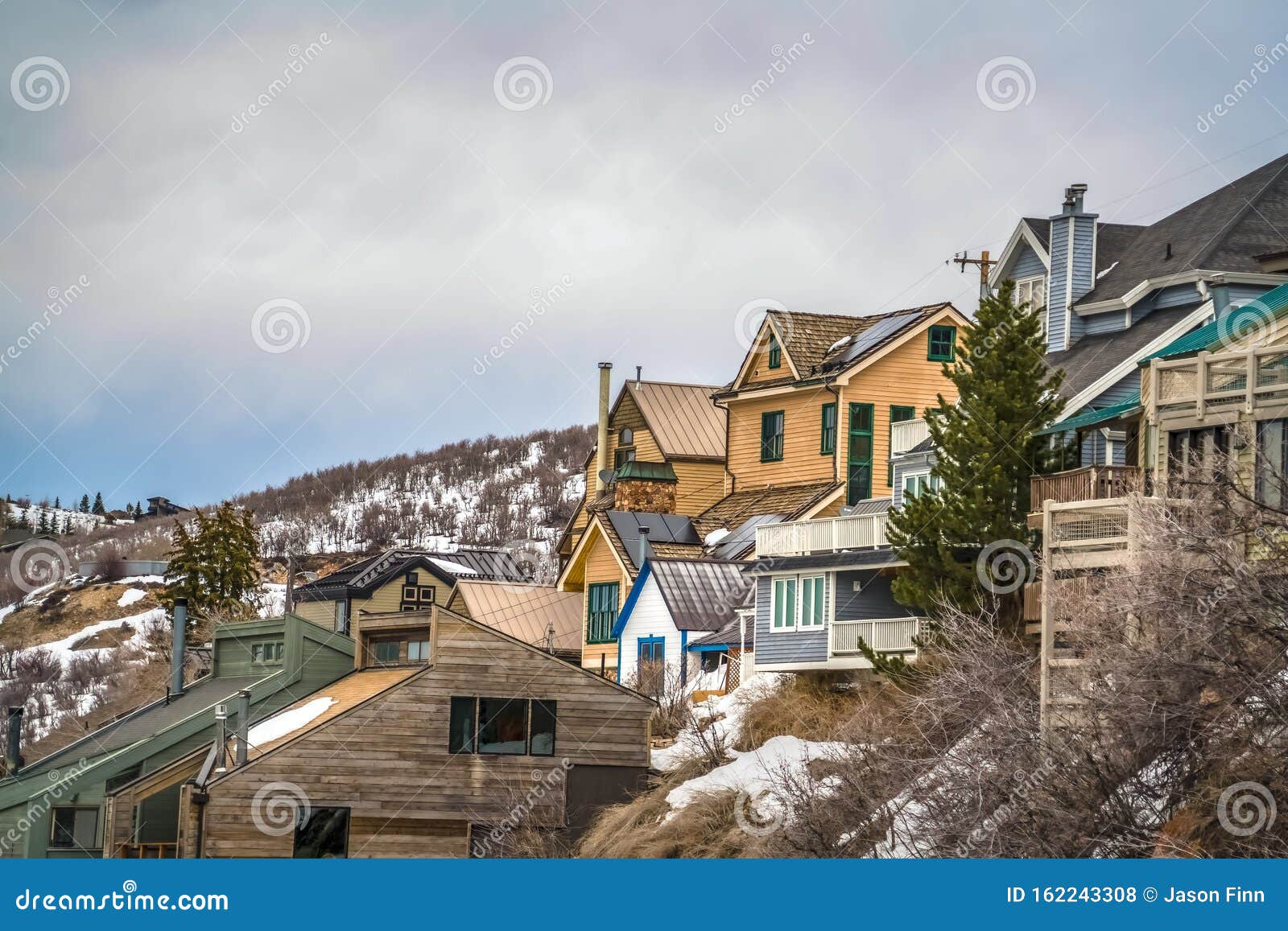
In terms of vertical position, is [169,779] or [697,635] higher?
[697,635]

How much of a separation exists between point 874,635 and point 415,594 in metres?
53.2

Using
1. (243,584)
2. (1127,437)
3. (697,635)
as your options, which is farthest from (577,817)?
(243,584)

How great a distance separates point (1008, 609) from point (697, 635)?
18853mm

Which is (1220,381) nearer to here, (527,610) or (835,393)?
(835,393)

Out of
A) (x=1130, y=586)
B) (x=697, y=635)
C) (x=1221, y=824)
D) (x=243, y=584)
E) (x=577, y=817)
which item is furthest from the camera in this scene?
(x=243, y=584)

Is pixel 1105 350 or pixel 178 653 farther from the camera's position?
pixel 178 653

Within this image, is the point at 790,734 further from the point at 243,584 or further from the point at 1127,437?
the point at 243,584

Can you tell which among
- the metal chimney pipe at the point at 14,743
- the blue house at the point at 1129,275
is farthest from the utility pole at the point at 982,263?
the metal chimney pipe at the point at 14,743

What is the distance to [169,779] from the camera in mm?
52031

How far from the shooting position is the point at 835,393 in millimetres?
61719

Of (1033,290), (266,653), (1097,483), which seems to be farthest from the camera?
(266,653)

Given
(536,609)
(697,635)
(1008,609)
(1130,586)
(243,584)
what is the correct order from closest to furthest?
(1130,586) → (1008,609) → (697,635) → (536,609) → (243,584)

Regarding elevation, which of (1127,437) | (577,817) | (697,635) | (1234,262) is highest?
(1234,262)

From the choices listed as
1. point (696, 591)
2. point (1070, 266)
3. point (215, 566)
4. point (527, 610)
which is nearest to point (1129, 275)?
point (1070, 266)
